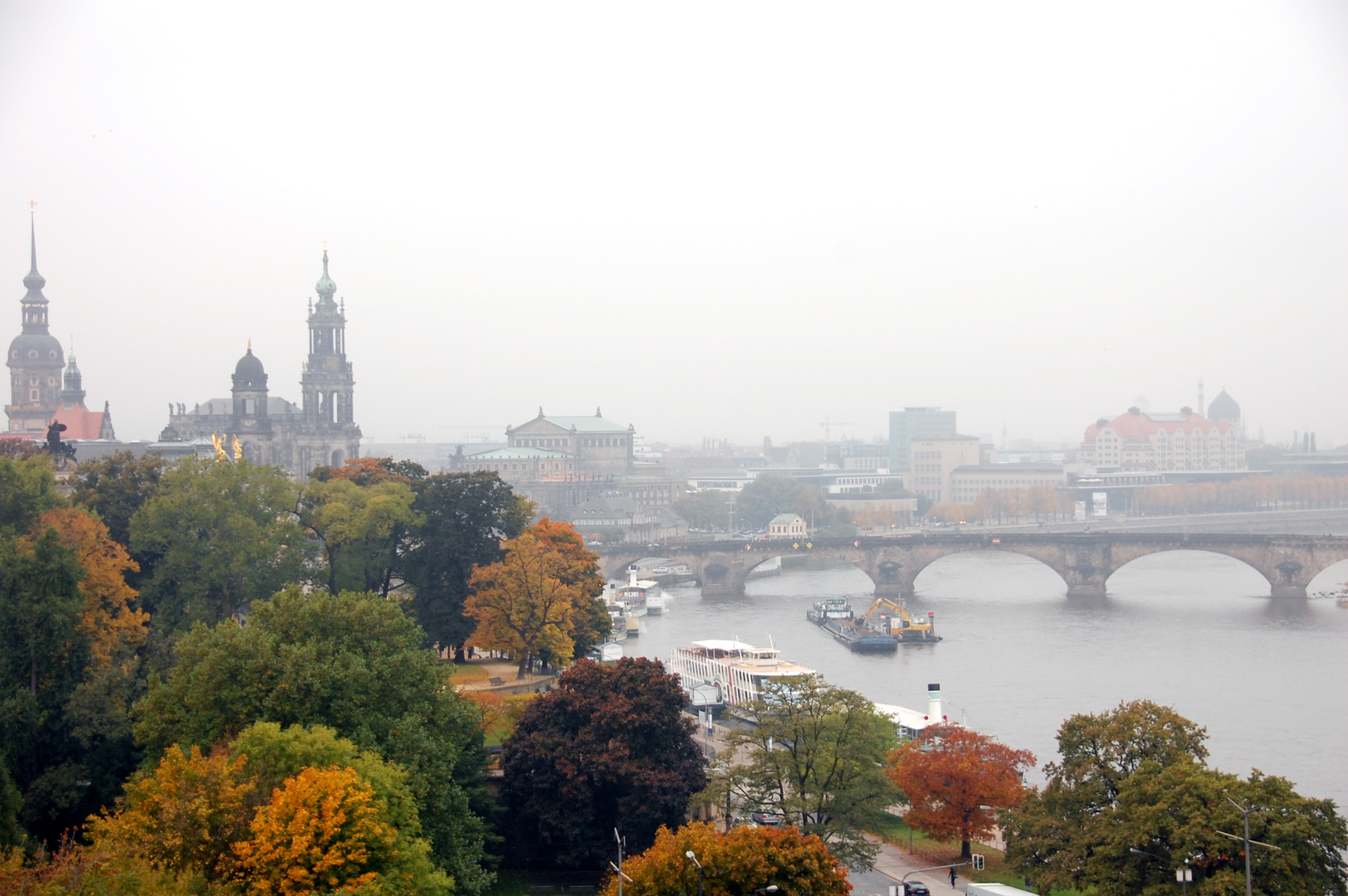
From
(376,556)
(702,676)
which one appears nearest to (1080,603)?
(702,676)

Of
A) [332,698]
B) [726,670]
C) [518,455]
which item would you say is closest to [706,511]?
[518,455]

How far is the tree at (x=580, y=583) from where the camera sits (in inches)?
1571

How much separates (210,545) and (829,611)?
40419 millimetres

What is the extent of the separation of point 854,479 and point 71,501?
161 meters

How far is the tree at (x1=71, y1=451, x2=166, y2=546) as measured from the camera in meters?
37.2

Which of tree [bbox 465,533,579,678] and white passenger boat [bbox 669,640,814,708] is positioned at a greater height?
tree [bbox 465,533,579,678]

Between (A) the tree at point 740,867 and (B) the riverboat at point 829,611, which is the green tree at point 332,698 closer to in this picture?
(A) the tree at point 740,867

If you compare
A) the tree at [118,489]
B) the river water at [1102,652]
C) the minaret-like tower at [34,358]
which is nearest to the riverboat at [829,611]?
the river water at [1102,652]

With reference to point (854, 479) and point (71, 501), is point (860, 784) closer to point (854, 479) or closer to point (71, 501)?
point (71, 501)

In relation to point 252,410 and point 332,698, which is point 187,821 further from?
point 252,410

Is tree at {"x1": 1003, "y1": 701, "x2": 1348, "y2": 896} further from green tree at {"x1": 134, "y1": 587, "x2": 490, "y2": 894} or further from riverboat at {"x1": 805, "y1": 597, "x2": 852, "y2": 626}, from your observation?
riverboat at {"x1": 805, "y1": 597, "x2": 852, "y2": 626}

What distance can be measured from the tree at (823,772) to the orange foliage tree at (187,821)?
952 cm

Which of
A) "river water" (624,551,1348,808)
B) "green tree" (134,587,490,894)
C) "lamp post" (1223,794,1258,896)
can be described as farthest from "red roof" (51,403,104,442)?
"lamp post" (1223,794,1258,896)

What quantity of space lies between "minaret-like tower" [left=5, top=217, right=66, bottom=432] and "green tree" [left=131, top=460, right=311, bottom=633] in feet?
230
